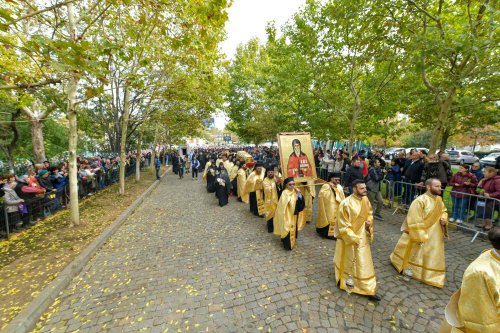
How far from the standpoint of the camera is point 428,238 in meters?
3.94

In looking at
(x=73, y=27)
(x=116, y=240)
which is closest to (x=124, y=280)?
(x=116, y=240)

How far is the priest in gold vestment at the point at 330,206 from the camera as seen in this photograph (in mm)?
5875

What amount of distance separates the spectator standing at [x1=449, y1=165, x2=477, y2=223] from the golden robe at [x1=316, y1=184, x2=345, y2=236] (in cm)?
355

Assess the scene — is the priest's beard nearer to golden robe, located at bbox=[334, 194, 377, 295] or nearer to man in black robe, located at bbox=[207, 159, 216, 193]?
golden robe, located at bbox=[334, 194, 377, 295]

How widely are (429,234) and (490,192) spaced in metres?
3.45

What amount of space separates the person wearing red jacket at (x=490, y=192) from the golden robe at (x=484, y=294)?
202 inches

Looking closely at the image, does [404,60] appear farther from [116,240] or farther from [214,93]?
[116,240]

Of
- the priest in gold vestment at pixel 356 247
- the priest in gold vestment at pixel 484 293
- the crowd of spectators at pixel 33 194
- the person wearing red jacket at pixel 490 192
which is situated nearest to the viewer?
the priest in gold vestment at pixel 484 293

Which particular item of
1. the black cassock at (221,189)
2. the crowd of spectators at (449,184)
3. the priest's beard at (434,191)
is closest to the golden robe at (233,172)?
the black cassock at (221,189)

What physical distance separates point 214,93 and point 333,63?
615cm

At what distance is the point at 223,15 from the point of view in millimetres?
4336

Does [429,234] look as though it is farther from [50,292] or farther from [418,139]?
[418,139]

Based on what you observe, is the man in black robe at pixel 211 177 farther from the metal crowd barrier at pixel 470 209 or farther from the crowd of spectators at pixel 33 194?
the metal crowd barrier at pixel 470 209

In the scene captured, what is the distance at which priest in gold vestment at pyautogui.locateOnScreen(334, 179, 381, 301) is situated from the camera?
3665mm
